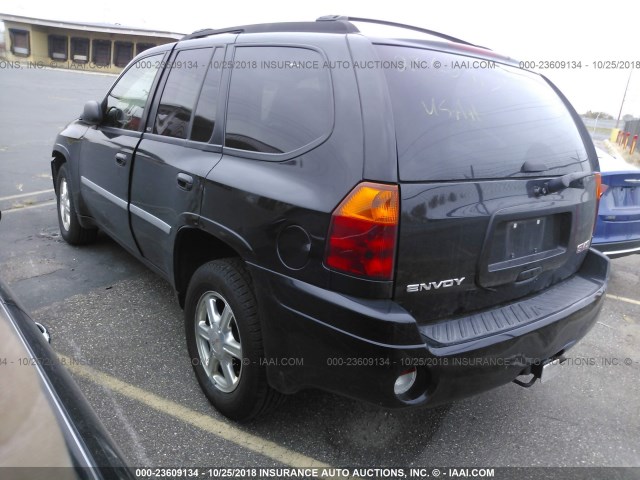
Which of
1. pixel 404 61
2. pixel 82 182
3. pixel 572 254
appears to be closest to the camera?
pixel 404 61

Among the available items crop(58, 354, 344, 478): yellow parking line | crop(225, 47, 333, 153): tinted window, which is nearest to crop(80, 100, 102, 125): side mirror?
crop(225, 47, 333, 153): tinted window

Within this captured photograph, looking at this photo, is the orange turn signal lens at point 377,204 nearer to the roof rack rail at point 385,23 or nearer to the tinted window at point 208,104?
the roof rack rail at point 385,23

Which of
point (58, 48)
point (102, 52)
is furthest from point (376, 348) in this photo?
point (58, 48)

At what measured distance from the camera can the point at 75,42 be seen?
44500 millimetres

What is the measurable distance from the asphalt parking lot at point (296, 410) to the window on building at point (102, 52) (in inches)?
1833

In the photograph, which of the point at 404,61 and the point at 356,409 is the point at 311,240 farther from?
the point at 356,409

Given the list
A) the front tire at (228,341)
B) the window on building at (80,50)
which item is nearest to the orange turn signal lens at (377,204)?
the front tire at (228,341)

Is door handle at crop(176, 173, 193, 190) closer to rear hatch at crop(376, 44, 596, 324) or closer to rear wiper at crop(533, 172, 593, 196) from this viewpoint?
rear hatch at crop(376, 44, 596, 324)

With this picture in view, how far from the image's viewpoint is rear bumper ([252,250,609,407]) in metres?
1.79

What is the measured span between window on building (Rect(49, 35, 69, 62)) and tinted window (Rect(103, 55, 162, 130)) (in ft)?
162

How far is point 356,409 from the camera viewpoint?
2.68 metres

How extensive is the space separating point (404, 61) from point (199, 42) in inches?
60.2

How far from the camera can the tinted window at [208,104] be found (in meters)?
2.59

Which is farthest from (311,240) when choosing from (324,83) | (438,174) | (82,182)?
(82,182)
